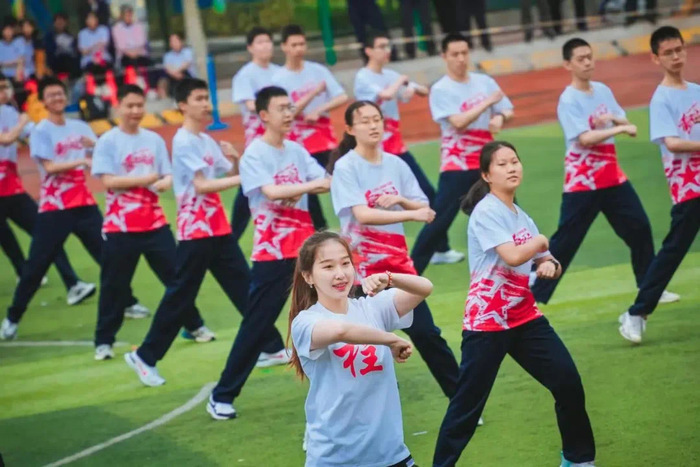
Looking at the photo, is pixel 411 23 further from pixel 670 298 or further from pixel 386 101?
pixel 670 298

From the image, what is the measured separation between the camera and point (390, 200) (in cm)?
758

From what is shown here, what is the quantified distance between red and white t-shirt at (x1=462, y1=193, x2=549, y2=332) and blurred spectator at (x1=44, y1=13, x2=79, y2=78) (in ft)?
62.8

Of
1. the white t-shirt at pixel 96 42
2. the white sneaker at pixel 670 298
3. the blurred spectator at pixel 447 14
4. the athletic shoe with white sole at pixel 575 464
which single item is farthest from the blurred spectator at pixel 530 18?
the athletic shoe with white sole at pixel 575 464

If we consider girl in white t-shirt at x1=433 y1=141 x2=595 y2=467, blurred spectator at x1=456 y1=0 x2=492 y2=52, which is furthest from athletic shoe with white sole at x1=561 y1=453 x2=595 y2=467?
blurred spectator at x1=456 y1=0 x2=492 y2=52

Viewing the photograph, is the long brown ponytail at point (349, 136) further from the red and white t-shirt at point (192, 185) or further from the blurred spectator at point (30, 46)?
the blurred spectator at point (30, 46)

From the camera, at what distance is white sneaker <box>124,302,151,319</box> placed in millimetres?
12195

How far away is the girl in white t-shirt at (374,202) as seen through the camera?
25.3 ft

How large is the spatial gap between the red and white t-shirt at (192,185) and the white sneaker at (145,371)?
3.24 ft

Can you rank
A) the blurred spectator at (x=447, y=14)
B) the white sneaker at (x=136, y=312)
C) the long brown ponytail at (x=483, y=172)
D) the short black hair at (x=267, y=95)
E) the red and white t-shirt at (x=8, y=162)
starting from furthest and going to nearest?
the blurred spectator at (x=447, y=14)
the red and white t-shirt at (x=8, y=162)
the white sneaker at (x=136, y=312)
the short black hair at (x=267, y=95)
the long brown ponytail at (x=483, y=172)

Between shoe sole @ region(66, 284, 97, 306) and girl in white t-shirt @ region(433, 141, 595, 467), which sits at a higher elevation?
girl in white t-shirt @ region(433, 141, 595, 467)

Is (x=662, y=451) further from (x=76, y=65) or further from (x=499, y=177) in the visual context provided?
(x=76, y=65)

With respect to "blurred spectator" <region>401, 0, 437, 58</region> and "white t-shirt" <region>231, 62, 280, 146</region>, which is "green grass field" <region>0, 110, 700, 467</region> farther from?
"blurred spectator" <region>401, 0, 437, 58</region>

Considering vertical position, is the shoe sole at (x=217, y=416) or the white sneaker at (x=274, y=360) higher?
the shoe sole at (x=217, y=416)

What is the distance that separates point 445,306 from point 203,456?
12.0ft
